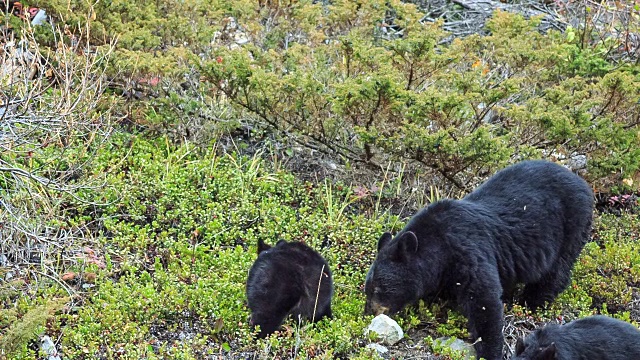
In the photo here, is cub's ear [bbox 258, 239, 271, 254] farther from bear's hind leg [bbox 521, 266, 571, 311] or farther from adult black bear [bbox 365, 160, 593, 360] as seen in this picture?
bear's hind leg [bbox 521, 266, 571, 311]

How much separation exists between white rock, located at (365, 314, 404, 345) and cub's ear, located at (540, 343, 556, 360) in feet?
4.39

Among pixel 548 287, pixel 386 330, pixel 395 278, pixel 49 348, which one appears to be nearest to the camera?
pixel 49 348

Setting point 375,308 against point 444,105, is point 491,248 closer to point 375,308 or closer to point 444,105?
point 375,308

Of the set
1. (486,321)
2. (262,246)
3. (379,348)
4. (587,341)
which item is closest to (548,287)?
(486,321)

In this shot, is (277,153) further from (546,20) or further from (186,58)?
(546,20)

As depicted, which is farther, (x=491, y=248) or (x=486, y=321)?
(x=491, y=248)

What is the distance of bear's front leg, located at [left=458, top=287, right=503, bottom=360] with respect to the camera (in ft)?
20.7

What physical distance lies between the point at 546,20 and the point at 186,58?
6.49 meters

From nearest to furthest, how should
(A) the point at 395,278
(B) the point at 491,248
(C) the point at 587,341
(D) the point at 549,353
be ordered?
(D) the point at 549,353 < (C) the point at 587,341 < (A) the point at 395,278 < (B) the point at 491,248

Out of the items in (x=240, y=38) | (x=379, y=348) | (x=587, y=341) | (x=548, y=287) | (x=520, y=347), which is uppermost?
(x=520, y=347)

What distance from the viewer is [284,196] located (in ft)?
28.7

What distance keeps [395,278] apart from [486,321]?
2.53 ft

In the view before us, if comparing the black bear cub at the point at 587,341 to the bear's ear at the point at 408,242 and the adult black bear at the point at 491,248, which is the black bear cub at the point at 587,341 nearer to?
the adult black bear at the point at 491,248

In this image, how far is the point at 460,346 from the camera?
652cm
